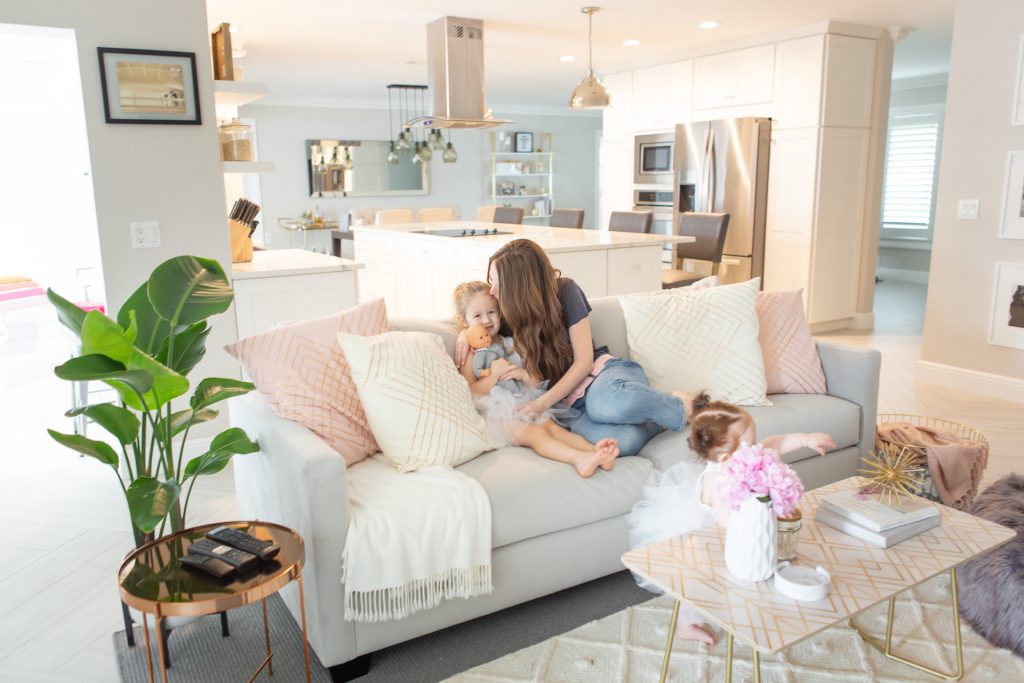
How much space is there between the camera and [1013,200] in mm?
4203

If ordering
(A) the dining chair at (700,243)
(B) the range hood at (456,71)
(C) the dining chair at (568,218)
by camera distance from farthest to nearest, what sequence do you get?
1. (C) the dining chair at (568,218)
2. (A) the dining chair at (700,243)
3. (B) the range hood at (456,71)

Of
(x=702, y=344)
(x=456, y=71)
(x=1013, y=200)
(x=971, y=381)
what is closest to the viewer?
(x=702, y=344)

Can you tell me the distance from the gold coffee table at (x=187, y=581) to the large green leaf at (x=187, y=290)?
0.52m

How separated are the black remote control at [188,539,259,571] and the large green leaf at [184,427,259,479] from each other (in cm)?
29

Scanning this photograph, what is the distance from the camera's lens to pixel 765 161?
19.8 feet

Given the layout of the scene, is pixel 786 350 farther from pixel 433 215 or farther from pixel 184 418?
pixel 433 215

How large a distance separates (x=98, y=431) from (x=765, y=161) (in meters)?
5.14

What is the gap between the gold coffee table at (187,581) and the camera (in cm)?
146

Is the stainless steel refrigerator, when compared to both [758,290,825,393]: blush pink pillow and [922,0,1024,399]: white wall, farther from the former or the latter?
[758,290,825,393]: blush pink pillow

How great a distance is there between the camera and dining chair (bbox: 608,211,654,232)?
5949 mm

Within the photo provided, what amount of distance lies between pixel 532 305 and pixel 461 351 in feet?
0.96

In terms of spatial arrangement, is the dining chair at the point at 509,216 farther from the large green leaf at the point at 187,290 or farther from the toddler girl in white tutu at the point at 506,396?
the large green leaf at the point at 187,290

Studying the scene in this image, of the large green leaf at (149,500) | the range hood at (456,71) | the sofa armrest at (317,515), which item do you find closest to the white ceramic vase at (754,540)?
A: the sofa armrest at (317,515)

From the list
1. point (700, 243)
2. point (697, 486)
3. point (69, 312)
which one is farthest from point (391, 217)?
point (697, 486)
